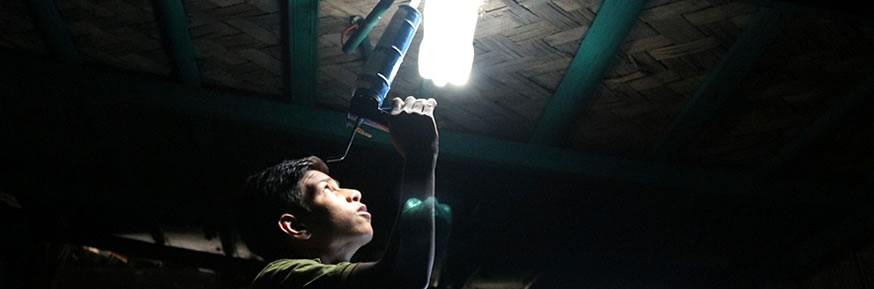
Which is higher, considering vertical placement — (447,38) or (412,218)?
(447,38)

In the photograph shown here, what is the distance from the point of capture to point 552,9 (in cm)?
269

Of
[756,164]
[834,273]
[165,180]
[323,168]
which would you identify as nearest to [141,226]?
[165,180]

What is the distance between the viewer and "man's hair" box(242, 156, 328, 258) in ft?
6.93

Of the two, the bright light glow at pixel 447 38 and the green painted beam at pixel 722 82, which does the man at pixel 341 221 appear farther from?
the green painted beam at pixel 722 82

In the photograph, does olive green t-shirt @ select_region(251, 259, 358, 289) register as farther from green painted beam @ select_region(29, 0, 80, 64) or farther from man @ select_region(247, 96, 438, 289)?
green painted beam @ select_region(29, 0, 80, 64)

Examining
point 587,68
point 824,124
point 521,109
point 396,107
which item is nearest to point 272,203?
point 396,107

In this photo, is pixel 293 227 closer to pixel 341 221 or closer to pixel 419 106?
pixel 341 221

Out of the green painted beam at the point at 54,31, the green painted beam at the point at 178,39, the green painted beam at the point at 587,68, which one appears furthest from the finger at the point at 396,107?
the green painted beam at the point at 54,31

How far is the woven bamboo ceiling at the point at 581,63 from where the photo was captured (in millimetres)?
2717

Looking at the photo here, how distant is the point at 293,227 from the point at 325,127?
4.40ft

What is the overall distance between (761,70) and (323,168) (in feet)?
7.48

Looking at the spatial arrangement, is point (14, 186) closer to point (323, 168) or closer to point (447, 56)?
point (323, 168)

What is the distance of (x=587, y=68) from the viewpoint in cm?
296

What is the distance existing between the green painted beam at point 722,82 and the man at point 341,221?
5.98 feet
